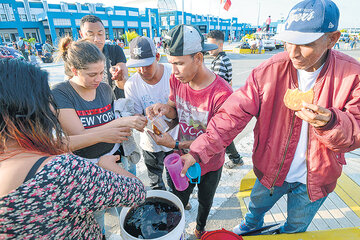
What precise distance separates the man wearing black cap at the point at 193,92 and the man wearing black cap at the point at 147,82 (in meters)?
0.29

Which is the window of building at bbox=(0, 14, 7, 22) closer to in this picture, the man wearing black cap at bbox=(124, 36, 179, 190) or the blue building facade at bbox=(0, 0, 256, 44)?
the blue building facade at bbox=(0, 0, 256, 44)

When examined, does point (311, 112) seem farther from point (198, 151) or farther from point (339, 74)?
point (198, 151)

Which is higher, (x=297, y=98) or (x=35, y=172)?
(x=297, y=98)

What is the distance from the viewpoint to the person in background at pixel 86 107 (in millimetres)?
1676

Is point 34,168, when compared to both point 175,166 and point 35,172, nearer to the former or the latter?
point 35,172

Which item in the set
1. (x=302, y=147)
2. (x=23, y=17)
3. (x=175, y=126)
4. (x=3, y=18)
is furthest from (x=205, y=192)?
(x=23, y=17)

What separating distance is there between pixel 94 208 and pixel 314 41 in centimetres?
153

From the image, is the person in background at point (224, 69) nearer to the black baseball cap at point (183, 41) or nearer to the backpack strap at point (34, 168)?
the black baseball cap at point (183, 41)

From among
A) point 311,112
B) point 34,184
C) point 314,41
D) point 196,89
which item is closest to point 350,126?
point 311,112

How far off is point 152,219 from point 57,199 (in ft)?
2.74

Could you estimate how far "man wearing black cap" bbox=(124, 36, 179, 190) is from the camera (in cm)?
219

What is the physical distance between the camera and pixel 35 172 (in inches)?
29.6

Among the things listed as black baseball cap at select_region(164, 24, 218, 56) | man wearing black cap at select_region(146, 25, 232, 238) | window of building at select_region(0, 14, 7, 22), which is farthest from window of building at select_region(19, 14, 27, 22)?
black baseball cap at select_region(164, 24, 218, 56)

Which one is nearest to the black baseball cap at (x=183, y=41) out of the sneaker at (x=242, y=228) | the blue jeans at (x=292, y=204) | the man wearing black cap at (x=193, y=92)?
the man wearing black cap at (x=193, y=92)
